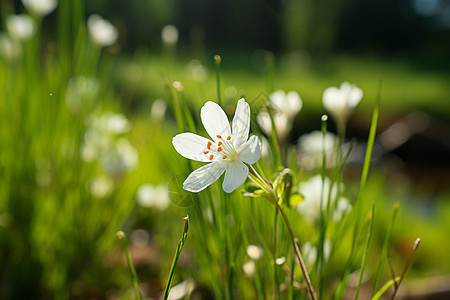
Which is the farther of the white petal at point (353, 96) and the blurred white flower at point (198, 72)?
the blurred white flower at point (198, 72)

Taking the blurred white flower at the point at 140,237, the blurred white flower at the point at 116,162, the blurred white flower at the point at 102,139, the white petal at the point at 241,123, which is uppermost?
the white petal at the point at 241,123

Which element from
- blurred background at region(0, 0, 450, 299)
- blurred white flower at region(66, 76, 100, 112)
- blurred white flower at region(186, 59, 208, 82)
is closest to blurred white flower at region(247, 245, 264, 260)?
blurred background at region(0, 0, 450, 299)

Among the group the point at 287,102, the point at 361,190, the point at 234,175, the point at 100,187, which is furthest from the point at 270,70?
the point at 100,187

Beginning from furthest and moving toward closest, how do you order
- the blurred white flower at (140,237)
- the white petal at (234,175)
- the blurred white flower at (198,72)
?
the blurred white flower at (140,237)
the blurred white flower at (198,72)
the white petal at (234,175)

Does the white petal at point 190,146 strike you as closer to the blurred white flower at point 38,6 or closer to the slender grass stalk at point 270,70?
the slender grass stalk at point 270,70

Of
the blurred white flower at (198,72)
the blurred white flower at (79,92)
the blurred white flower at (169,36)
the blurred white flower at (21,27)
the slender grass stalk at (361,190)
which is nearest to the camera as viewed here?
the slender grass stalk at (361,190)

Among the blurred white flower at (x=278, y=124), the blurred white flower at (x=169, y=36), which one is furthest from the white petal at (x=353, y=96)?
the blurred white flower at (x=169, y=36)

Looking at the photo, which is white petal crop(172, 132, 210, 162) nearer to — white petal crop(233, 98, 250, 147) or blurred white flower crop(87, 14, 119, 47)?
white petal crop(233, 98, 250, 147)

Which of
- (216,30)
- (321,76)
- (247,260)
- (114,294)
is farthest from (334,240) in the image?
(216,30)
